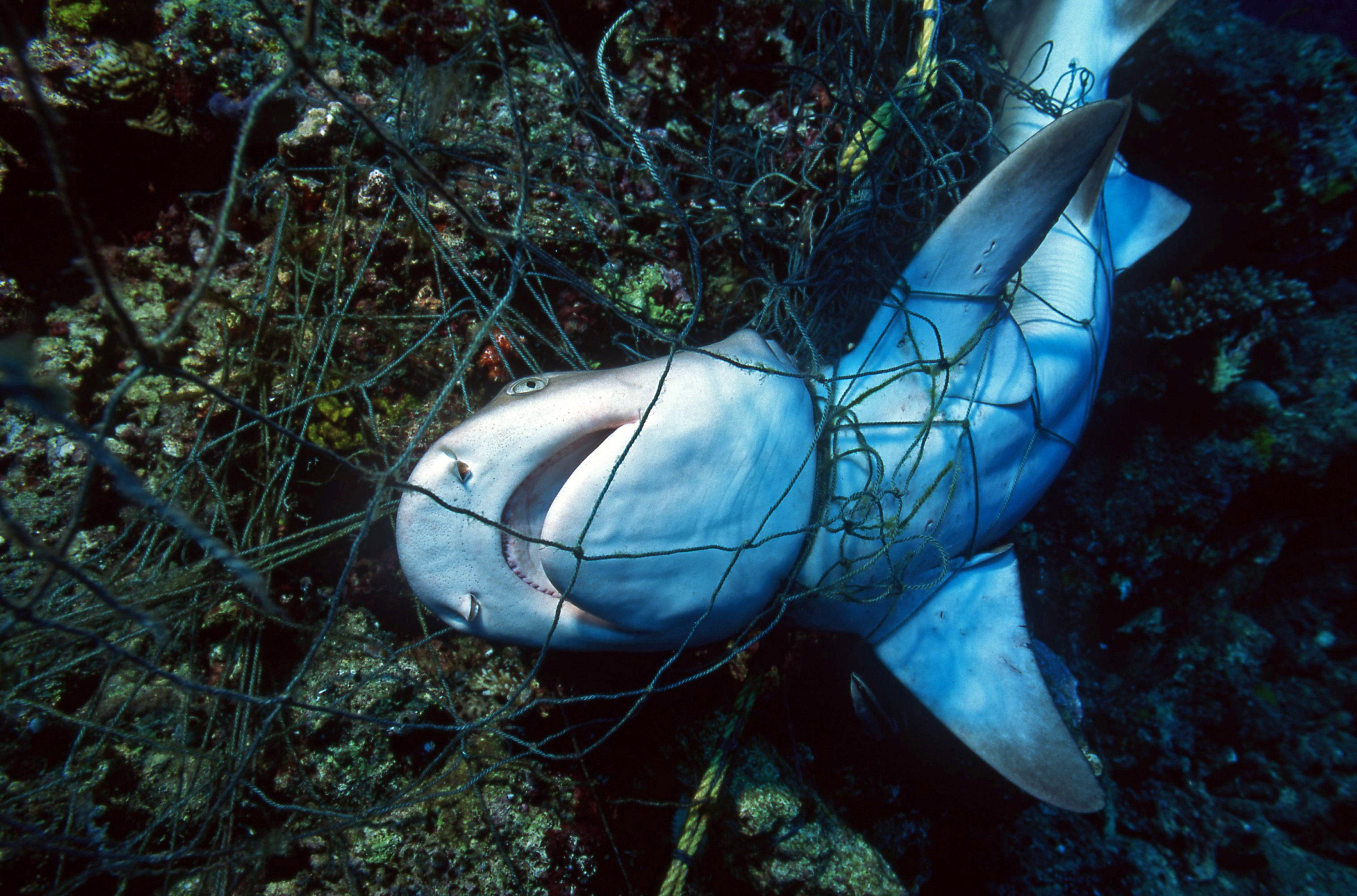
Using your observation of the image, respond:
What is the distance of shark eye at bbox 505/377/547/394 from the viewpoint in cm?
138

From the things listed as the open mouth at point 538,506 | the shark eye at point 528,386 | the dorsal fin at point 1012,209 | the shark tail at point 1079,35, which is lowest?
the open mouth at point 538,506

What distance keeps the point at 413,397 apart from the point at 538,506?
1.22 metres

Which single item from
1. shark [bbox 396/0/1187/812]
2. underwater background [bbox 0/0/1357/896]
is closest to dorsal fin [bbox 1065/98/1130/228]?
shark [bbox 396/0/1187/812]

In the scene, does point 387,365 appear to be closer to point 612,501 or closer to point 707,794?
point 612,501

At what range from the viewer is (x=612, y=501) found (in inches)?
54.5

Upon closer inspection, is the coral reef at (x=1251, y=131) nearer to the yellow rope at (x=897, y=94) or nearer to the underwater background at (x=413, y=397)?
the underwater background at (x=413, y=397)

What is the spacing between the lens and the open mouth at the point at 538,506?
1458 mm

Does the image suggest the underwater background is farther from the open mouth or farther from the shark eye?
the open mouth

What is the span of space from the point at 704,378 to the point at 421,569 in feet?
3.05

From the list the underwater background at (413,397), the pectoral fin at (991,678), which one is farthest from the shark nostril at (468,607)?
the pectoral fin at (991,678)

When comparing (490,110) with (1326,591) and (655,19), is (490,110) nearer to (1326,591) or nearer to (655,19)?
(655,19)

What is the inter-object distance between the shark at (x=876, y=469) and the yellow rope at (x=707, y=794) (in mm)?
521

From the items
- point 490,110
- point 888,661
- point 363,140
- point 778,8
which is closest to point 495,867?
point 888,661

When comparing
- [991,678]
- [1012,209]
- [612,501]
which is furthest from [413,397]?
[991,678]
